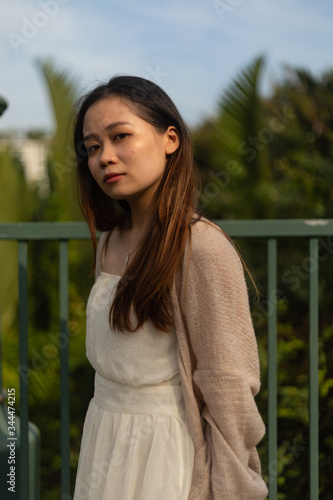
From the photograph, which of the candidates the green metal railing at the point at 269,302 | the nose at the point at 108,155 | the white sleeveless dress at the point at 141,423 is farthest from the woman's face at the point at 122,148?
the green metal railing at the point at 269,302

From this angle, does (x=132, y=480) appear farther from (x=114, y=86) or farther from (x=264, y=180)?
(x=264, y=180)

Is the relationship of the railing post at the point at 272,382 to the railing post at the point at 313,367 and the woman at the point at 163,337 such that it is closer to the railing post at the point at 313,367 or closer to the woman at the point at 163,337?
the railing post at the point at 313,367

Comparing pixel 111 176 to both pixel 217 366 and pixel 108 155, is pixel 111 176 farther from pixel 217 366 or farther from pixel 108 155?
Answer: pixel 217 366

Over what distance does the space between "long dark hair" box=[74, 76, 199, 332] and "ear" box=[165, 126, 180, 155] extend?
10mm

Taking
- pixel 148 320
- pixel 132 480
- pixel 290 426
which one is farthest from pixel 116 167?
pixel 290 426

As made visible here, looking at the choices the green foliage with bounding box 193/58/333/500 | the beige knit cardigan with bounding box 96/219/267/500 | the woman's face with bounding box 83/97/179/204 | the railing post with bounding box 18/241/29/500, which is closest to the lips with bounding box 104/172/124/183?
the woman's face with bounding box 83/97/179/204

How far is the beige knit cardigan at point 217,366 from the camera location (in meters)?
1.35

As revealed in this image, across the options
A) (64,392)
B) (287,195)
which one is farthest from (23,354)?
(287,195)

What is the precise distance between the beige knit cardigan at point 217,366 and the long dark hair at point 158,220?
1.3 inches

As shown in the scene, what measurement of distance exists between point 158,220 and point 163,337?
0.92ft

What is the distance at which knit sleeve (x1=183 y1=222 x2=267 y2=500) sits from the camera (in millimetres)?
1348

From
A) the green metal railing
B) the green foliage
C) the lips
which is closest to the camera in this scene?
the lips

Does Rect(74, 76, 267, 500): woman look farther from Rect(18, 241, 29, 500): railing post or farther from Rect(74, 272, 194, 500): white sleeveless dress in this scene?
Rect(18, 241, 29, 500): railing post

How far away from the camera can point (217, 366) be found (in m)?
1.35
